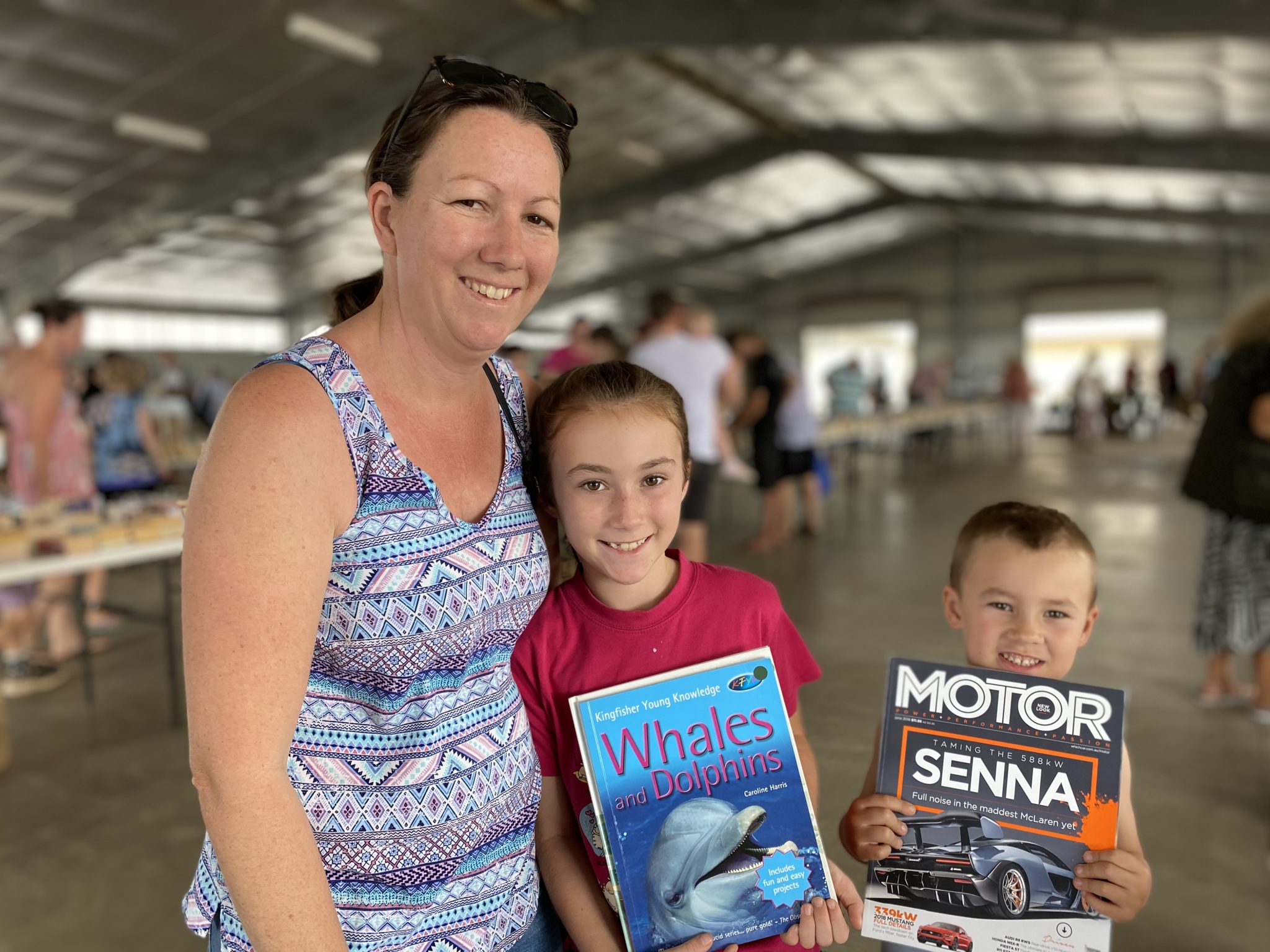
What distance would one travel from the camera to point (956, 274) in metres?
23.4

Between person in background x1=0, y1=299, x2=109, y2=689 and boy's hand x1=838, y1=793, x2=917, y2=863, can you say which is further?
person in background x1=0, y1=299, x2=109, y2=689

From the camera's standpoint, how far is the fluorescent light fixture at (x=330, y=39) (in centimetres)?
824

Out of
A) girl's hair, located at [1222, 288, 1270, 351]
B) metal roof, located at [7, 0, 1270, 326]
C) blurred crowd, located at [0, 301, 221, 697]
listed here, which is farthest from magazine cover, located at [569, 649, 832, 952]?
metal roof, located at [7, 0, 1270, 326]

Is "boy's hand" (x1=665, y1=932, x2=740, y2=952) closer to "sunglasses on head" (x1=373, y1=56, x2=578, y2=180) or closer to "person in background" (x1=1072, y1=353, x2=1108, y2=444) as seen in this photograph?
"sunglasses on head" (x1=373, y1=56, x2=578, y2=180)

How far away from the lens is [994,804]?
938mm

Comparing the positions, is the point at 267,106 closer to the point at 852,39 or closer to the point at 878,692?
the point at 852,39

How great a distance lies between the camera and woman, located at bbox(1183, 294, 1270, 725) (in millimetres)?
2885

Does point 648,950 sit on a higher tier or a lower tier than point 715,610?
lower

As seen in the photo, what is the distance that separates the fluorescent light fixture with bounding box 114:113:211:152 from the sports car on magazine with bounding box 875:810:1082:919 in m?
11.8

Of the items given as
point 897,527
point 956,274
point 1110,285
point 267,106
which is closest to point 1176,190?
point 1110,285

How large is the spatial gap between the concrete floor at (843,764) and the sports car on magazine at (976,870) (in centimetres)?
8

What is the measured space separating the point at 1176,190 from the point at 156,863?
1721 cm

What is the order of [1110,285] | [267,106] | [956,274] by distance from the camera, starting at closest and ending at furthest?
[267,106] → [1110,285] → [956,274]

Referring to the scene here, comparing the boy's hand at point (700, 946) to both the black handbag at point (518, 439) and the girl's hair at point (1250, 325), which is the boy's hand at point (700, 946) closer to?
the black handbag at point (518, 439)
